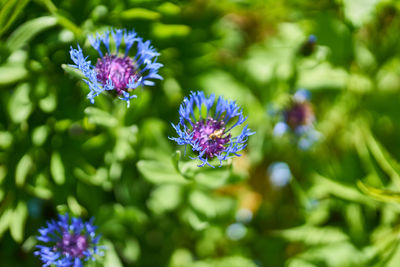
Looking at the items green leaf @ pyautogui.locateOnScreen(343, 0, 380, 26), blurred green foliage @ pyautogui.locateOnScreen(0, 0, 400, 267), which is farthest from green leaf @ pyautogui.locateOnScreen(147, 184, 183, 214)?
green leaf @ pyautogui.locateOnScreen(343, 0, 380, 26)

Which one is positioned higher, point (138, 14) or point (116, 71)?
point (138, 14)

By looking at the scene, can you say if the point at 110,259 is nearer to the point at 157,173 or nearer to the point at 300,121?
the point at 157,173

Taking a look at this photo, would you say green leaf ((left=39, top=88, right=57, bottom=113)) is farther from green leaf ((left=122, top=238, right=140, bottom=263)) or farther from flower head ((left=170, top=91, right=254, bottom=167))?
green leaf ((left=122, top=238, right=140, bottom=263))

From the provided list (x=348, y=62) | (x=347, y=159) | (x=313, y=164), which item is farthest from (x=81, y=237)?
(x=348, y=62)

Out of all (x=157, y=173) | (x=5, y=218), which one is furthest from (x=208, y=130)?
(x=5, y=218)

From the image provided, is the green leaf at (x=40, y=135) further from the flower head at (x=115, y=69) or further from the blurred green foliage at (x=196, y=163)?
the flower head at (x=115, y=69)
